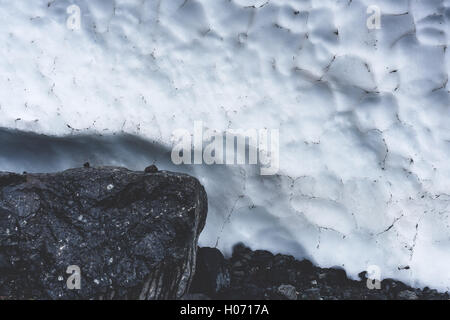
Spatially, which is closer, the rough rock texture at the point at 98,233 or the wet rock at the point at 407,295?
the rough rock texture at the point at 98,233

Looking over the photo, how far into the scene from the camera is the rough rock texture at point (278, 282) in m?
2.29

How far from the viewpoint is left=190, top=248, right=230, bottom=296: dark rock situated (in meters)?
2.26

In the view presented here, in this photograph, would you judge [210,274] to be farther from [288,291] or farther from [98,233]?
[98,233]

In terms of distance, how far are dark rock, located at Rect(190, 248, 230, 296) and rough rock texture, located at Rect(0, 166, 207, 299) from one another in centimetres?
15

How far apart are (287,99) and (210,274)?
1075mm

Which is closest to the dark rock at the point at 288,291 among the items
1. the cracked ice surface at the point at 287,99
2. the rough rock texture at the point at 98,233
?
the cracked ice surface at the point at 287,99

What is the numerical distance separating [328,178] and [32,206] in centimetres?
158

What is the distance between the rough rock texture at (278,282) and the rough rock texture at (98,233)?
0.69ft

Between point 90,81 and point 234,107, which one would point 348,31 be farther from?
point 90,81

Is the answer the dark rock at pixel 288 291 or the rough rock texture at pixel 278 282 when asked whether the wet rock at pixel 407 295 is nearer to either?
the rough rock texture at pixel 278 282

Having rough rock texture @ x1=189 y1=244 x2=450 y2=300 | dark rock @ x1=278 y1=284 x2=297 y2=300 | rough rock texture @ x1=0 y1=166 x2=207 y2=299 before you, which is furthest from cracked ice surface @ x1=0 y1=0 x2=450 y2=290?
rough rock texture @ x1=0 y1=166 x2=207 y2=299

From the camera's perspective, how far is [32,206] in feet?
6.69

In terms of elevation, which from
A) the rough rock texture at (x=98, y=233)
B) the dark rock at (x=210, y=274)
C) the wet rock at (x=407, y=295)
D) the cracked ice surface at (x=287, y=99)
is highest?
the cracked ice surface at (x=287, y=99)
